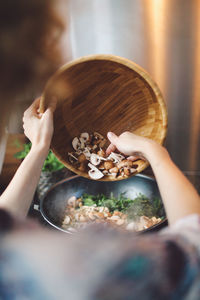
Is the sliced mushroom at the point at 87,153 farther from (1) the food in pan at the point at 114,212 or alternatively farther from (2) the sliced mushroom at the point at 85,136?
(1) the food in pan at the point at 114,212

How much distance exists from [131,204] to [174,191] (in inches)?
18.3

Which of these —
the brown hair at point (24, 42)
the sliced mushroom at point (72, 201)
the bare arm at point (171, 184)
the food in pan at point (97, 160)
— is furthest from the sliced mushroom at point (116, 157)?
the brown hair at point (24, 42)

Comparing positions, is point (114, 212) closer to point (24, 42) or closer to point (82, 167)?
point (82, 167)

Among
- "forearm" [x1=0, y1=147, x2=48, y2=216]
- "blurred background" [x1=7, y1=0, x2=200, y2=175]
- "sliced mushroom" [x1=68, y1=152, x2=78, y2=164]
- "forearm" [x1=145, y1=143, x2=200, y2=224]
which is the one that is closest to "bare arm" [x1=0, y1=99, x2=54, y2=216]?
"forearm" [x1=0, y1=147, x2=48, y2=216]

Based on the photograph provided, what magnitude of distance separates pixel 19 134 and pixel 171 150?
28.2 inches

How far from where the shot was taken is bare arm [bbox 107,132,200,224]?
1.66ft

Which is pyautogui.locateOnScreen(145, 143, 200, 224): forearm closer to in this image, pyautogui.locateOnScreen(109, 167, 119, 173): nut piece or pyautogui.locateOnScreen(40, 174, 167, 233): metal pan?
pyautogui.locateOnScreen(109, 167, 119, 173): nut piece

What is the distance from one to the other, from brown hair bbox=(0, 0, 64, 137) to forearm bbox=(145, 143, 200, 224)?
282 millimetres

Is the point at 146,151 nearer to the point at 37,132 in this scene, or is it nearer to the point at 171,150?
the point at 37,132

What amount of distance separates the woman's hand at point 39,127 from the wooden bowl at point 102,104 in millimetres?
29

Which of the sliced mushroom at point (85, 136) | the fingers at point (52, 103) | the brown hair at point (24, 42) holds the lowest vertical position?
the sliced mushroom at point (85, 136)

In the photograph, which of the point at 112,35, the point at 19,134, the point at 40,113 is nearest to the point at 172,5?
the point at 112,35

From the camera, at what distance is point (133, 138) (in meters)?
0.69

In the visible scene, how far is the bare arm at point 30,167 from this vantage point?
0.55 metres
